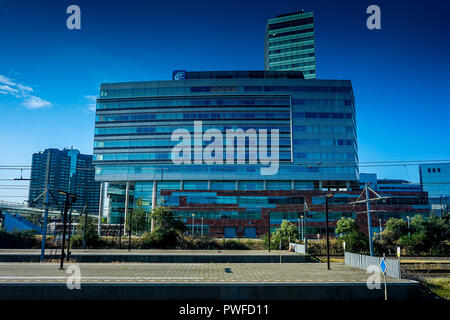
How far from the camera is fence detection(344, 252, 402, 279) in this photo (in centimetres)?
1744

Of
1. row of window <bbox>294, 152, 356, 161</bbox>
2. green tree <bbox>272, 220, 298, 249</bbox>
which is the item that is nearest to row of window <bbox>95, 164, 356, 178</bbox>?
row of window <bbox>294, 152, 356, 161</bbox>

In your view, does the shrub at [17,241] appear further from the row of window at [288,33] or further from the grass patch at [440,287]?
the row of window at [288,33]

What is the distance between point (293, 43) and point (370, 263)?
140 meters

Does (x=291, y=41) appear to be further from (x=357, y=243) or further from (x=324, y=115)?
(x=357, y=243)

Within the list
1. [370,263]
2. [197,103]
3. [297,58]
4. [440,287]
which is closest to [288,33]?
[297,58]

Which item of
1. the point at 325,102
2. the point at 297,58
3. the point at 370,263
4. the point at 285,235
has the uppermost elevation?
the point at 297,58

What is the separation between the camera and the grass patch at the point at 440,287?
18.2 m

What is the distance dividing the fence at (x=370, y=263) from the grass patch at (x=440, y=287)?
2.81m

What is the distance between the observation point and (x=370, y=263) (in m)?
20.5
